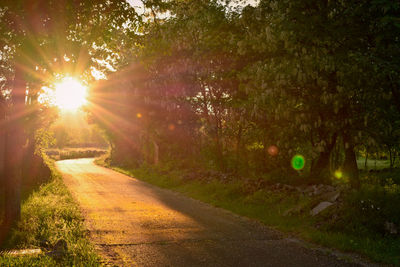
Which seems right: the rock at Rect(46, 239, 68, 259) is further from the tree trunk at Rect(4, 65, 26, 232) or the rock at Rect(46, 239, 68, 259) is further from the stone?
the stone

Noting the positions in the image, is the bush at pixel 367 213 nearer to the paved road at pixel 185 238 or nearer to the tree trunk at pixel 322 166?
the paved road at pixel 185 238

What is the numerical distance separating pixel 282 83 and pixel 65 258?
7.73m

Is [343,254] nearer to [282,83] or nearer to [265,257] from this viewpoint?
[265,257]

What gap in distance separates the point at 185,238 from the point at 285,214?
3919 mm

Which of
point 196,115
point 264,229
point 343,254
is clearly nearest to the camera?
point 343,254

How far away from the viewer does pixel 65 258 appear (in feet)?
23.6

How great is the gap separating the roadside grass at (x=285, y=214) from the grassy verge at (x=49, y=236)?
5393mm

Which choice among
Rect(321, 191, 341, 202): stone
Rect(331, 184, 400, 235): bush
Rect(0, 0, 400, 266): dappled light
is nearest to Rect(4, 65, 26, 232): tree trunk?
Rect(0, 0, 400, 266): dappled light

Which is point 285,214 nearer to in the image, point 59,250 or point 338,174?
point 59,250

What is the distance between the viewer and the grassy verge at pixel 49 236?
698 cm

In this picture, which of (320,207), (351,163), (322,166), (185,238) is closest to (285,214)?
(320,207)

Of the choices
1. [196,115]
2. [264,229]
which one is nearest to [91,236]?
[264,229]

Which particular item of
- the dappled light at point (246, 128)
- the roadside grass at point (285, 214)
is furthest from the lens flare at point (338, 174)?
the roadside grass at point (285, 214)

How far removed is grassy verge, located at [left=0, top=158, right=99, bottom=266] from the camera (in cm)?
698
